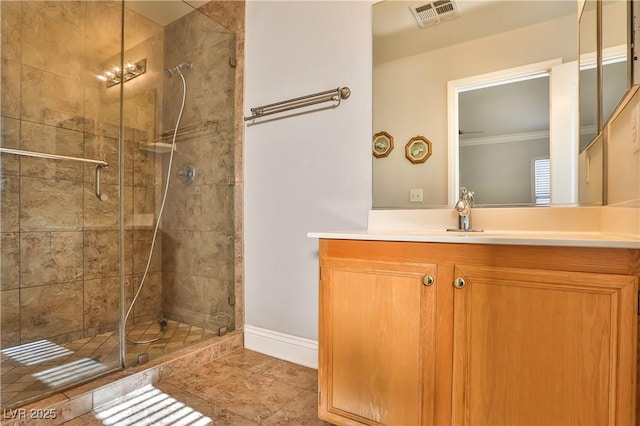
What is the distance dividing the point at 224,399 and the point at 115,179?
160cm

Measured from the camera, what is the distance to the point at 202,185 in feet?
7.45

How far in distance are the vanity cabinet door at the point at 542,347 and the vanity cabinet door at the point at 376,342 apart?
10 cm

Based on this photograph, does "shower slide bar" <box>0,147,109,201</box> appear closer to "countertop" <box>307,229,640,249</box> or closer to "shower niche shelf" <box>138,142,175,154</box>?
"shower niche shelf" <box>138,142,175,154</box>

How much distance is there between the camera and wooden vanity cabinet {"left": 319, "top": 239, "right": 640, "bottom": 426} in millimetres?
801

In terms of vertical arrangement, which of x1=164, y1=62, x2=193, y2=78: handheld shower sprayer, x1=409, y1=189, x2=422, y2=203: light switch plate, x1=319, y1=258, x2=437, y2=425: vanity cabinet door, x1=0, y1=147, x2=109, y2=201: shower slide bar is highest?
x1=164, y1=62, x2=193, y2=78: handheld shower sprayer

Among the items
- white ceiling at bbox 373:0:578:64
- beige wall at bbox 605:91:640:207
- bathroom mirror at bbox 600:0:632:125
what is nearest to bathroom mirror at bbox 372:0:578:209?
white ceiling at bbox 373:0:578:64

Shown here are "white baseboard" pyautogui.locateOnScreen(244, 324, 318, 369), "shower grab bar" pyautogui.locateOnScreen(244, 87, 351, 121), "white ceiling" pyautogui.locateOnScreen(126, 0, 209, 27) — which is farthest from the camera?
"white ceiling" pyautogui.locateOnScreen(126, 0, 209, 27)

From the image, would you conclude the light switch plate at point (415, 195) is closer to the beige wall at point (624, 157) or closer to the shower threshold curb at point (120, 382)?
the beige wall at point (624, 157)

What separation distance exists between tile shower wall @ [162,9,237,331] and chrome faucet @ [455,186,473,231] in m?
1.47

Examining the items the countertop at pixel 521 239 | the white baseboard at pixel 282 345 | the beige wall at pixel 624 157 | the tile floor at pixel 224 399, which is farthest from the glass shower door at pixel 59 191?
the beige wall at pixel 624 157

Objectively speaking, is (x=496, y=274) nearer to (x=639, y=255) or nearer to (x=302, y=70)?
(x=639, y=255)

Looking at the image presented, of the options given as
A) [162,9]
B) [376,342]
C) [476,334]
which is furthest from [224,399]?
[162,9]

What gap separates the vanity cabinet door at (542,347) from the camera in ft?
2.58

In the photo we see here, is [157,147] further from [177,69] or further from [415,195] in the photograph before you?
[415,195]
